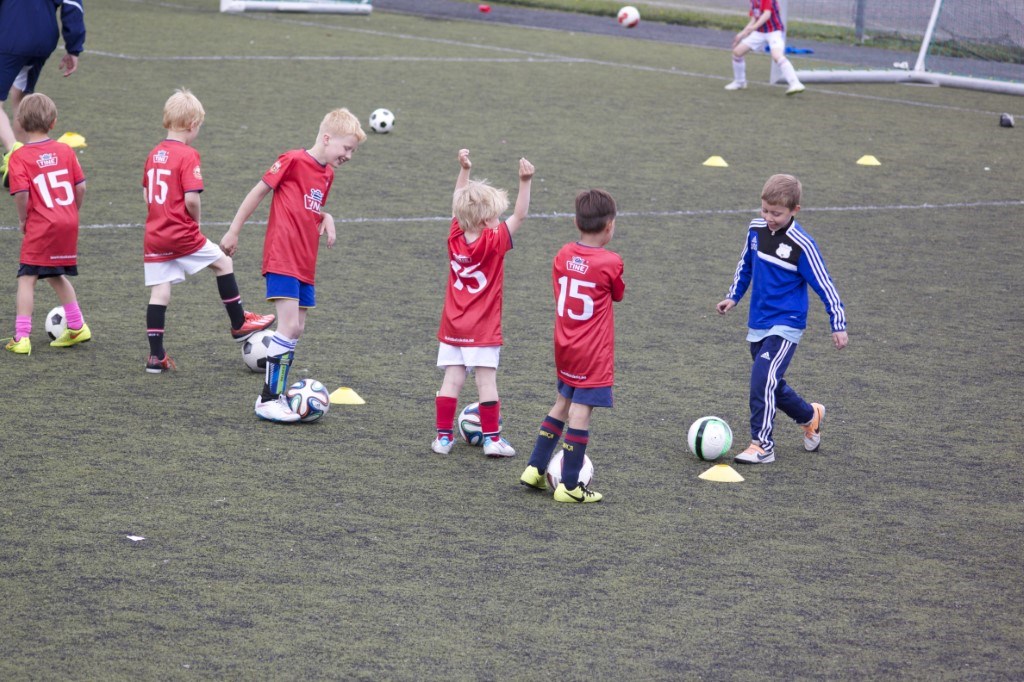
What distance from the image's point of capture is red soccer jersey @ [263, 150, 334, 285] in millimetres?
6559

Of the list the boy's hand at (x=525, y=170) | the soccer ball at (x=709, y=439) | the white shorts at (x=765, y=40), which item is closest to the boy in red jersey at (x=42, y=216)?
the boy's hand at (x=525, y=170)

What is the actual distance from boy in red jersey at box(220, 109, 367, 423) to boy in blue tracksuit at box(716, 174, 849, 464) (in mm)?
2020

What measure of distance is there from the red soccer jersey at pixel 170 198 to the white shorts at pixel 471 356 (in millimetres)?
1803

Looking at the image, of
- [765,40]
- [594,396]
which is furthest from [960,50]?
[594,396]

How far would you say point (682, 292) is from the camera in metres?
9.20

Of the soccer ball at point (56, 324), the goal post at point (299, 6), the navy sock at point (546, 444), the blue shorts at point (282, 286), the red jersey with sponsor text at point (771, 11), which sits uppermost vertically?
the red jersey with sponsor text at point (771, 11)

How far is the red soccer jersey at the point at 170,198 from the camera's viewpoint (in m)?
7.16

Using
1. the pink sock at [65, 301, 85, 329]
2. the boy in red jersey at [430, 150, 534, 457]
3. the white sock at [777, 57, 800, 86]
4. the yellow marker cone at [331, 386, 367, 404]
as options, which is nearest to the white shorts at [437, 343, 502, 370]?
the boy in red jersey at [430, 150, 534, 457]

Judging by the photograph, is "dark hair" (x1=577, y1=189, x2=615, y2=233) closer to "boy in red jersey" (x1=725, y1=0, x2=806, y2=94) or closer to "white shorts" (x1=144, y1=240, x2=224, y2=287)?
"white shorts" (x1=144, y1=240, x2=224, y2=287)

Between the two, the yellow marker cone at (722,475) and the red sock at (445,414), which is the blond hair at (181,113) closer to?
the red sock at (445,414)

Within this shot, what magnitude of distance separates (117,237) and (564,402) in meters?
5.10

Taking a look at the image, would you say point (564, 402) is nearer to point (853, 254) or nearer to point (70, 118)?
point (853, 254)

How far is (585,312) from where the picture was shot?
5652mm

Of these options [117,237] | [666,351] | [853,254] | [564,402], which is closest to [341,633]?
[564,402]
